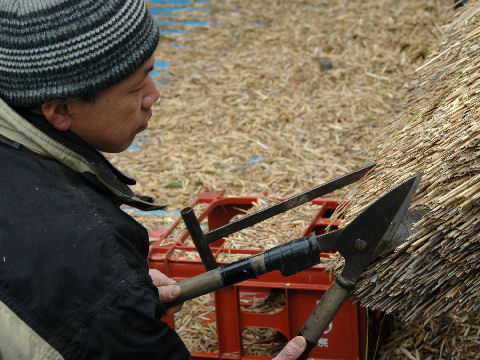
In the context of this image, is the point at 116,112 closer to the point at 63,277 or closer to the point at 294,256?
the point at 63,277

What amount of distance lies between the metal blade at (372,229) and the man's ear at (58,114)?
989 mm

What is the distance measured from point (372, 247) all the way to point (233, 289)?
93 centimetres

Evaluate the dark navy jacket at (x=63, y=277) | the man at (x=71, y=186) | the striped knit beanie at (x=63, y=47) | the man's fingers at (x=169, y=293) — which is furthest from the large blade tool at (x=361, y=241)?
the striped knit beanie at (x=63, y=47)

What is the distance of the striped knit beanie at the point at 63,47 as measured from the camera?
67.4 inches

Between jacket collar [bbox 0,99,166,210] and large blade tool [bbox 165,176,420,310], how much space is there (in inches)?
19.2

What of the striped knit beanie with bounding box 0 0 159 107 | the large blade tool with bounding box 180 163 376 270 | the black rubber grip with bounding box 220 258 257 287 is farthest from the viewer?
the large blade tool with bounding box 180 163 376 270

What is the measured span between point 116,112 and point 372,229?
0.93 metres

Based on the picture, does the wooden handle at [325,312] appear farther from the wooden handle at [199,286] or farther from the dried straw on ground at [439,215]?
the wooden handle at [199,286]

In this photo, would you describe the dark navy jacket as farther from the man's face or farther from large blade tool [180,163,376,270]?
large blade tool [180,163,376,270]

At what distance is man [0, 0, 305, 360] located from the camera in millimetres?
1615

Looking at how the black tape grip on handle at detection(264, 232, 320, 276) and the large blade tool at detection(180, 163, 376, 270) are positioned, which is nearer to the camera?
the black tape grip on handle at detection(264, 232, 320, 276)

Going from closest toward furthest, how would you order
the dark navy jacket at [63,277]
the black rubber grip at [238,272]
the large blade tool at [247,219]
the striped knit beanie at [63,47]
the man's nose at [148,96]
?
the dark navy jacket at [63,277] < the striped knit beanie at [63,47] < the man's nose at [148,96] < the black rubber grip at [238,272] < the large blade tool at [247,219]

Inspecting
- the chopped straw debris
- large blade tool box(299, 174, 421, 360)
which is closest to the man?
large blade tool box(299, 174, 421, 360)

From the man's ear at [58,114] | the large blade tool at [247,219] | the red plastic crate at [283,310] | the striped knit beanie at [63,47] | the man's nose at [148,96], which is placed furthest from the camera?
the red plastic crate at [283,310]
